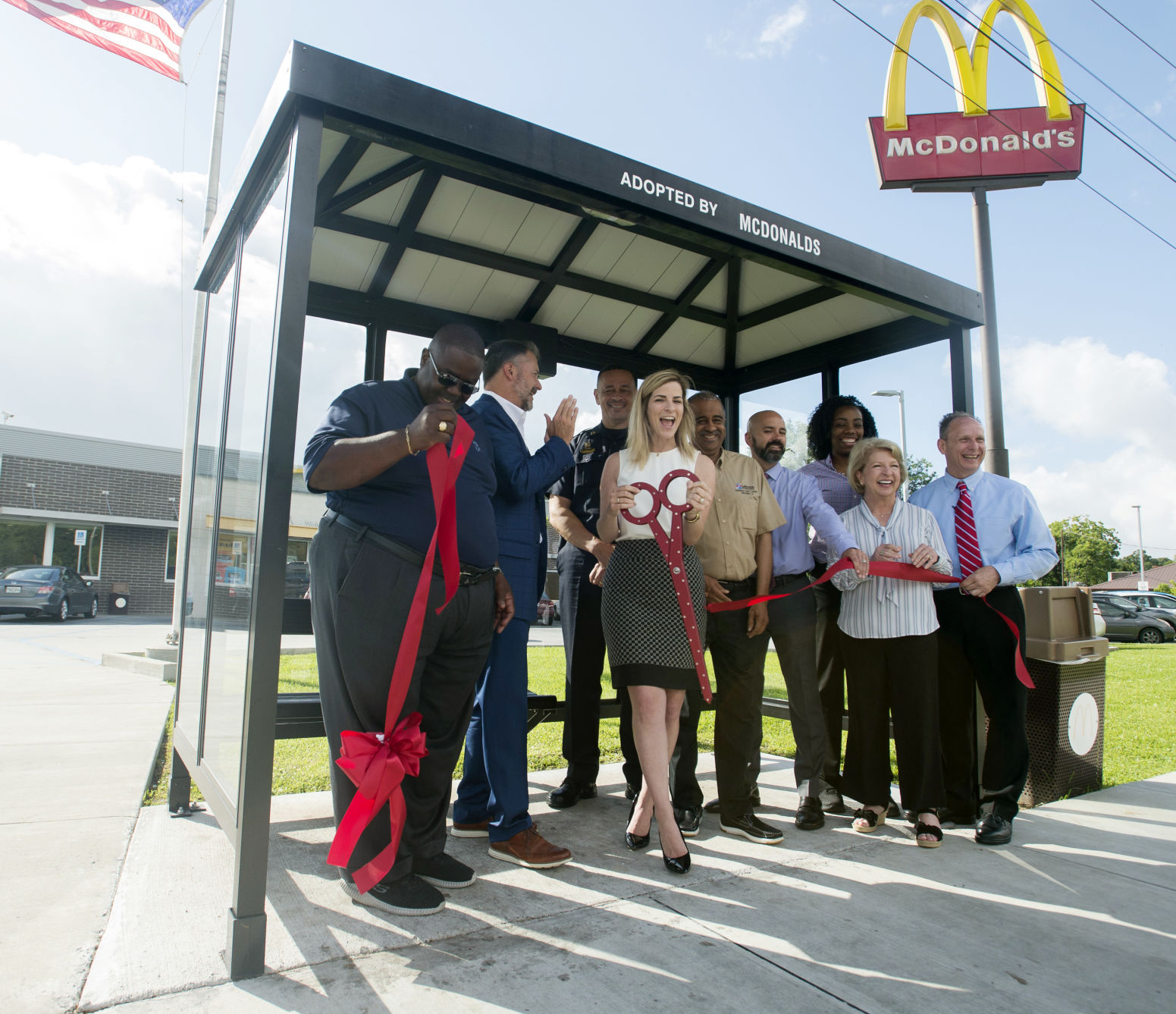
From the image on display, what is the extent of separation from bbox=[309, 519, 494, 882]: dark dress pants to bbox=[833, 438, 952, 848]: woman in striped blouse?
2019mm

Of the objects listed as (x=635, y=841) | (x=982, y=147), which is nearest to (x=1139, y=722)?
(x=635, y=841)

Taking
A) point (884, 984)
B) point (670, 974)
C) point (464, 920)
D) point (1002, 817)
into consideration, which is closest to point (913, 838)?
point (1002, 817)

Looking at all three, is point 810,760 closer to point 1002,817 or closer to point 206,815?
point 1002,817

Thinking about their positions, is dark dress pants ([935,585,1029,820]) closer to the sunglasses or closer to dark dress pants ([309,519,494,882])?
dark dress pants ([309,519,494,882])

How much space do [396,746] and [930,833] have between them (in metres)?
2.48

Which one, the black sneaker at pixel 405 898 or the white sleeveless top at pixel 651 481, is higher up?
the white sleeveless top at pixel 651 481

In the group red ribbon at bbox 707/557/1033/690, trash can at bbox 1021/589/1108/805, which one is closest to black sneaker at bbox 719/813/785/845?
red ribbon at bbox 707/557/1033/690

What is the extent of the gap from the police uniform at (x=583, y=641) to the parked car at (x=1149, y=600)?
83.5 feet

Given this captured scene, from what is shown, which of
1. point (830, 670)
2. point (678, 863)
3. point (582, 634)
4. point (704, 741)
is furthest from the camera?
point (704, 741)

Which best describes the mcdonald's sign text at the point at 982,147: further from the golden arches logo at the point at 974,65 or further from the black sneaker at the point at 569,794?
the black sneaker at the point at 569,794

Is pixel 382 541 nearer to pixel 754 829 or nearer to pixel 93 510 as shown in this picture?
pixel 754 829

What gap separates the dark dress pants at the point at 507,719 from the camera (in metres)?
3.10

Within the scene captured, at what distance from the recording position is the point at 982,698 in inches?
148

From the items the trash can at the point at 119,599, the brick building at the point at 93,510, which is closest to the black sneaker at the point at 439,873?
the brick building at the point at 93,510
